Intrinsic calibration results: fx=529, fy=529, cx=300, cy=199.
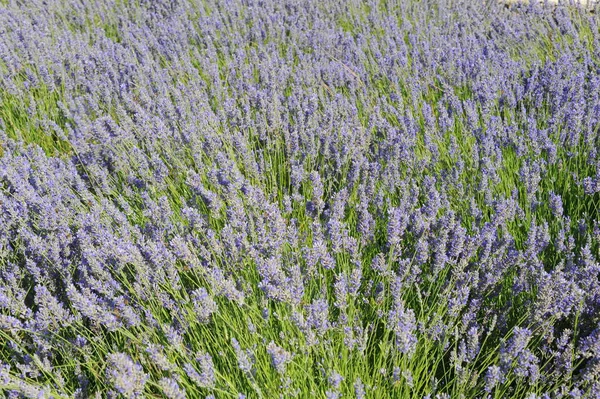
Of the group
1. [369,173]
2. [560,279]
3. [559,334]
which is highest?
[560,279]

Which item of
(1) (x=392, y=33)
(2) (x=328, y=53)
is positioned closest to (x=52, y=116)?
(2) (x=328, y=53)

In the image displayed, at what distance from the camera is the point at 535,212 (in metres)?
2.08

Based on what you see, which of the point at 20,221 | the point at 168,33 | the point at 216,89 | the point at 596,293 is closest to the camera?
the point at 596,293

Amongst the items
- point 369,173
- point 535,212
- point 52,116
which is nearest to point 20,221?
point 369,173

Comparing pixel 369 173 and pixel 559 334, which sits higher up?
pixel 369 173

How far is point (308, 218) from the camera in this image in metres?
2.29

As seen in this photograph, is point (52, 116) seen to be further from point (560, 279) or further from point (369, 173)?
point (560, 279)

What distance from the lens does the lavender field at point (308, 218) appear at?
1.54 metres

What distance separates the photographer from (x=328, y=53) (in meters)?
3.99

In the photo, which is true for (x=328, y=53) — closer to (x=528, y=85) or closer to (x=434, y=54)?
(x=434, y=54)

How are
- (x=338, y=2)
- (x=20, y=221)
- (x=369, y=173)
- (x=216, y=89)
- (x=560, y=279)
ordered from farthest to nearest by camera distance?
(x=338, y=2) → (x=216, y=89) → (x=369, y=173) → (x=20, y=221) → (x=560, y=279)

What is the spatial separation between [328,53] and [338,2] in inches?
54.9

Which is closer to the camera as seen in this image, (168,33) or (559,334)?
(559,334)

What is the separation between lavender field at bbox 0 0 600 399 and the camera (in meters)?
1.54
